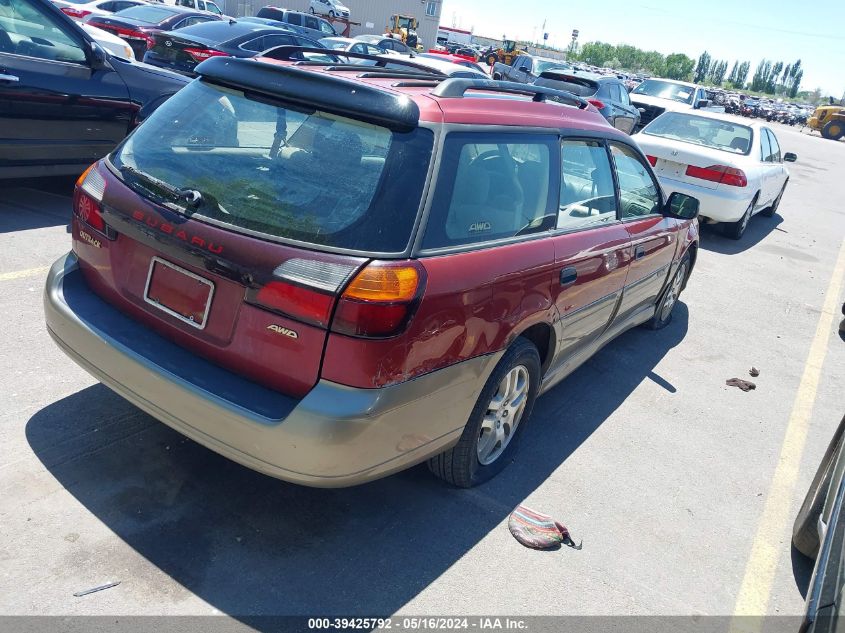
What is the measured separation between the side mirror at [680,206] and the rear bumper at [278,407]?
9.14 ft

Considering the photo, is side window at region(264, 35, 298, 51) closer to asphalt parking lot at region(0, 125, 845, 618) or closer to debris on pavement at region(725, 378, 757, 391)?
asphalt parking lot at region(0, 125, 845, 618)

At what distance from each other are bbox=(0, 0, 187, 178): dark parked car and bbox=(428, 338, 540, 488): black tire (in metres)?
4.48

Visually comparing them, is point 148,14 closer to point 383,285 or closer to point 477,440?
point 477,440

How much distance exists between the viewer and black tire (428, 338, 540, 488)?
3.22m

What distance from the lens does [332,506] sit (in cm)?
321

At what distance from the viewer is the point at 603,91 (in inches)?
619

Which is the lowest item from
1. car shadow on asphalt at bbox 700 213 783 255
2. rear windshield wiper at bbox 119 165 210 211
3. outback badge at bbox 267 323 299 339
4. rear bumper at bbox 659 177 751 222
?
car shadow on asphalt at bbox 700 213 783 255

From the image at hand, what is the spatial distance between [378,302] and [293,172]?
0.68m

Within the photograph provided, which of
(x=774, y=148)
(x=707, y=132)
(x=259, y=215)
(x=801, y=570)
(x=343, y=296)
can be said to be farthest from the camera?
(x=774, y=148)

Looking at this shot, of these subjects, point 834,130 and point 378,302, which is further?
point 834,130

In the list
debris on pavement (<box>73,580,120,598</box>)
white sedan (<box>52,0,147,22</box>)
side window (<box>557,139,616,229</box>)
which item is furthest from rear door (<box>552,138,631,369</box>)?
white sedan (<box>52,0,147,22</box>)

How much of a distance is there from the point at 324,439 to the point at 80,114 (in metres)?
5.11

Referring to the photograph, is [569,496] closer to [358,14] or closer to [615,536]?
[615,536]

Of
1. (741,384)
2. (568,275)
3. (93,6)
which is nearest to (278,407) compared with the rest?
(568,275)
